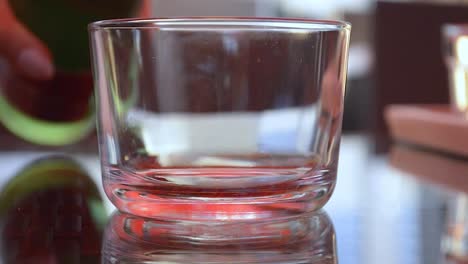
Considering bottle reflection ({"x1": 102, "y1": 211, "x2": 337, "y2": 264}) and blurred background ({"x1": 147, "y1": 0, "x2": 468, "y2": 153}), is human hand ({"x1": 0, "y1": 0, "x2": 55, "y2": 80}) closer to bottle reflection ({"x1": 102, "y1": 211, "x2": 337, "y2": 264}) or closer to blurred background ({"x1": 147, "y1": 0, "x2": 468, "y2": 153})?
bottle reflection ({"x1": 102, "y1": 211, "x2": 337, "y2": 264})

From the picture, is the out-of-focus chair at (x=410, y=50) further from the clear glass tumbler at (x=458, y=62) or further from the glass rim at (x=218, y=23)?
the glass rim at (x=218, y=23)

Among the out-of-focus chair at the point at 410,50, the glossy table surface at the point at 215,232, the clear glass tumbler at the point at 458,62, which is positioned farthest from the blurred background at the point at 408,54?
the glossy table surface at the point at 215,232

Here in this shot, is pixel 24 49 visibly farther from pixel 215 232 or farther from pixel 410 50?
pixel 410 50

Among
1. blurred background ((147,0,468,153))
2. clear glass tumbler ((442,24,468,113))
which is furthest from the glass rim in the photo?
blurred background ((147,0,468,153))

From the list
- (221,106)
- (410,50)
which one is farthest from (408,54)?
(221,106)

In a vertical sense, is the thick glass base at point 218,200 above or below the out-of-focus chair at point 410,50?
above
